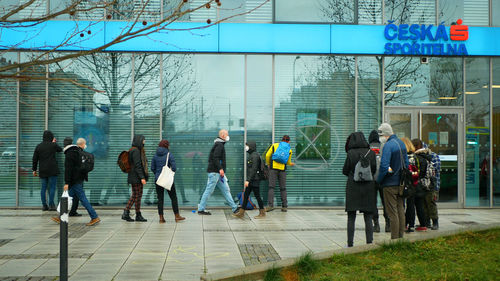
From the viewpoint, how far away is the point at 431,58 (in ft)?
48.8

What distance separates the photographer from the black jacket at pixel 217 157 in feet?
42.0

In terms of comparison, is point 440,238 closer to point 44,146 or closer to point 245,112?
point 245,112

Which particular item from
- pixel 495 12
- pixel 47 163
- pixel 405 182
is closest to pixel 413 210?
pixel 405 182

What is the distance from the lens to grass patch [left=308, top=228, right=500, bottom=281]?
618 cm

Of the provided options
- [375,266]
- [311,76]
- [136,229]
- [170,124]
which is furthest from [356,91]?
[375,266]

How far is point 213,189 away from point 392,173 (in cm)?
527

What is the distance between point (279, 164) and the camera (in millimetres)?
13688

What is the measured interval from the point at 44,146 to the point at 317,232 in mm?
6833

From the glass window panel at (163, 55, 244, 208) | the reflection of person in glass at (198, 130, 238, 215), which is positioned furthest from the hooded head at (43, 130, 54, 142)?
the reflection of person in glass at (198, 130, 238, 215)

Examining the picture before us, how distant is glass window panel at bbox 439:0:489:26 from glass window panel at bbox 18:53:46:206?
408 inches

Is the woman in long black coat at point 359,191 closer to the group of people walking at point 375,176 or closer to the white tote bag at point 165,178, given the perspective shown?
the group of people walking at point 375,176

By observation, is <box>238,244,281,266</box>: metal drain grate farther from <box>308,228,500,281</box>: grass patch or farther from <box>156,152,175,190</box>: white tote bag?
<box>156,152,175,190</box>: white tote bag

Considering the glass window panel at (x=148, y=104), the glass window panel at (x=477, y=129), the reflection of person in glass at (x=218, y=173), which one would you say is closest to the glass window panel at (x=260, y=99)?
the reflection of person in glass at (x=218, y=173)

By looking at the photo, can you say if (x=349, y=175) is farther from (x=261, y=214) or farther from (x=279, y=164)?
(x=279, y=164)
